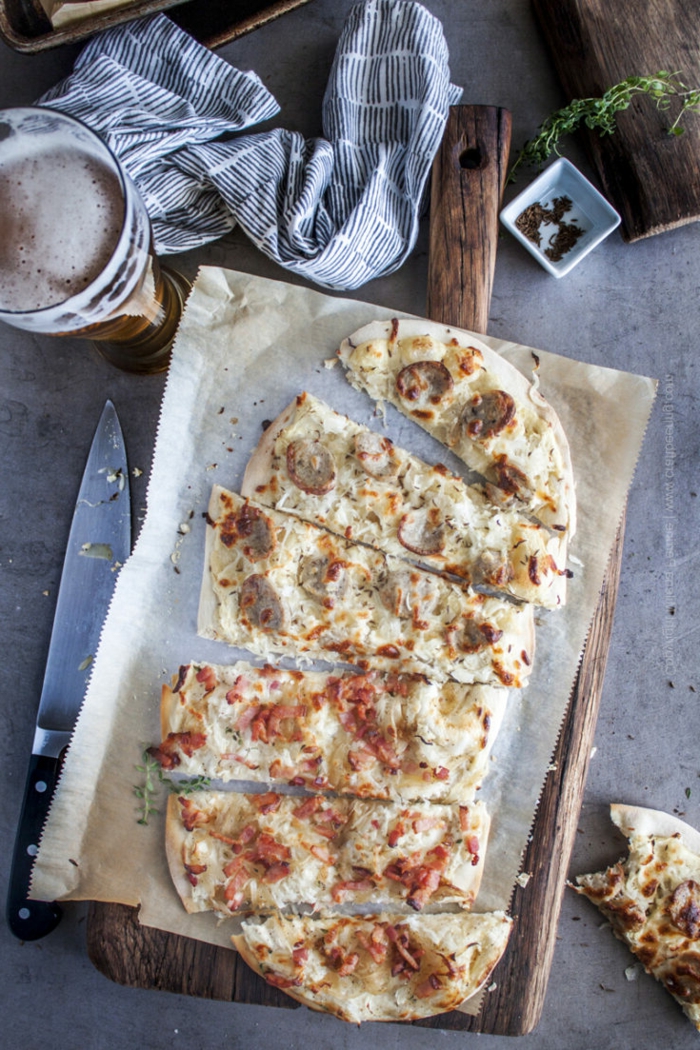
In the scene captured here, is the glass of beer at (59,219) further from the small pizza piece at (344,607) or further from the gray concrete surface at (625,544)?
the small pizza piece at (344,607)

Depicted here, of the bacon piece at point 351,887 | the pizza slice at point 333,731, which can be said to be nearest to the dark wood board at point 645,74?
the pizza slice at point 333,731

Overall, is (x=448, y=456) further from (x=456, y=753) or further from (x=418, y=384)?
(x=456, y=753)

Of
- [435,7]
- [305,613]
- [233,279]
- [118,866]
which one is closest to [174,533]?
[305,613]

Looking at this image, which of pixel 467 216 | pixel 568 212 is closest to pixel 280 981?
pixel 467 216

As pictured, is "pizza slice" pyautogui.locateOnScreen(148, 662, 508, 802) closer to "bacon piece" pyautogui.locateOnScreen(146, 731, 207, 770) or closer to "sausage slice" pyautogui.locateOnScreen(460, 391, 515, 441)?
"bacon piece" pyautogui.locateOnScreen(146, 731, 207, 770)

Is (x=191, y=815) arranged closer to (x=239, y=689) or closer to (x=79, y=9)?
(x=239, y=689)

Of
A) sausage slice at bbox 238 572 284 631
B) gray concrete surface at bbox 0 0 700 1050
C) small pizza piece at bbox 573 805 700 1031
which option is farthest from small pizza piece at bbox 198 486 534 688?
small pizza piece at bbox 573 805 700 1031

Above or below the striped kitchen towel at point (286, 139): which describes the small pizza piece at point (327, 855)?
below
